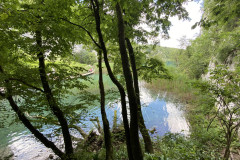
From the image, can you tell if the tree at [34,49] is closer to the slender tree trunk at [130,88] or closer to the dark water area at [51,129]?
the slender tree trunk at [130,88]

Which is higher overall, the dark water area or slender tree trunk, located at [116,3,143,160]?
slender tree trunk, located at [116,3,143,160]

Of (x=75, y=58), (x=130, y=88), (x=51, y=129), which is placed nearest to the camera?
(x=130, y=88)

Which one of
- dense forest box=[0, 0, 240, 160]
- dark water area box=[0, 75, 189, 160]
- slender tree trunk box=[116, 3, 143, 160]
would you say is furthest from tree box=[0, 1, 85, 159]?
dark water area box=[0, 75, 189, 160]

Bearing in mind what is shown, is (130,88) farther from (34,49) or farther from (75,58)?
(75,58)

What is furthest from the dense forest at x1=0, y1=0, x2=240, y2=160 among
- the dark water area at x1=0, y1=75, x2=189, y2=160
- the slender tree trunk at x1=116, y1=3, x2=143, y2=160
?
the dark water area at x1=0, y1=75, x2=189, y2=160

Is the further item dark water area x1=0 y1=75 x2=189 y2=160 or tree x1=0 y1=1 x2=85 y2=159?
dark water area x1=0 y1=75 x2=189 y2=160

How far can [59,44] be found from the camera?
8.39ft

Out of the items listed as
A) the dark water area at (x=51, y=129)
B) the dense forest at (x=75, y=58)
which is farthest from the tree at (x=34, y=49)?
the dark water area at (x=51, y=129)

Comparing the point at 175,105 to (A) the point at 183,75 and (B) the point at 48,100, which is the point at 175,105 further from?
(B) the point at 48,100

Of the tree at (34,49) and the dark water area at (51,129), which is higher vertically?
the tree at (34,49)

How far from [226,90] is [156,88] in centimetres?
946

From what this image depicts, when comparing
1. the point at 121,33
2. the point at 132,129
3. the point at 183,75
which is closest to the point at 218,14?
the point at 121,33

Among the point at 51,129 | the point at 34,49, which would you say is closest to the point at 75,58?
the point at 34,49

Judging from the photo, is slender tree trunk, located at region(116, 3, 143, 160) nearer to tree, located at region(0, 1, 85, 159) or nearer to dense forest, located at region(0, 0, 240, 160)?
dense forest, located at region(0, 0, 240, 160)
